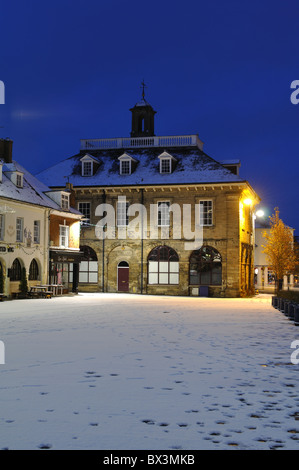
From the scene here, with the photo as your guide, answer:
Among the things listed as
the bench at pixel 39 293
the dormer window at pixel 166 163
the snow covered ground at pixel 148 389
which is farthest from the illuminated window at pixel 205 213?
the snow covered ground at pixel 148 389

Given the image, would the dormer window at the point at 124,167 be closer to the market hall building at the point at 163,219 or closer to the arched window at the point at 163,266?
the market hall building at the point at 163,219

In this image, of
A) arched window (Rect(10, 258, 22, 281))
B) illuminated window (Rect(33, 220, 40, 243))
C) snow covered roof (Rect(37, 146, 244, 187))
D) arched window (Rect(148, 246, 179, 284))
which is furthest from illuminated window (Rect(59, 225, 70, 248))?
arched window (Rect(148, 246, 179, 284))

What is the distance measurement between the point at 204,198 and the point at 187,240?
11.6 ft

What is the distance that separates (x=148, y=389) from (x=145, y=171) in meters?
36.2

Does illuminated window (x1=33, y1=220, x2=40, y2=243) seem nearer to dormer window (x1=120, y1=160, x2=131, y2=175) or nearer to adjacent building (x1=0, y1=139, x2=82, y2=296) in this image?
adjacent building (x1=0, y1=139, x2=82, y2=296)

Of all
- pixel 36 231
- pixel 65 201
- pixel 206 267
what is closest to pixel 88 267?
pixel 65 201

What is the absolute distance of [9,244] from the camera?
3222 cm

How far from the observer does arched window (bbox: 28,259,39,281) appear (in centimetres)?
3512

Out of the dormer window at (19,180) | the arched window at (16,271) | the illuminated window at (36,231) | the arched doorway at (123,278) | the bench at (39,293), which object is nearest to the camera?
the arched window at (16,271)

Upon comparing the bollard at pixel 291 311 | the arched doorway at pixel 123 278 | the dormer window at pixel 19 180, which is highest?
the dormer window at pixel 19 180

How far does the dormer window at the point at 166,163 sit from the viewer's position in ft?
140

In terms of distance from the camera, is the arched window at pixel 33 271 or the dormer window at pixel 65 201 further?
the dormer window at pixel 65 201

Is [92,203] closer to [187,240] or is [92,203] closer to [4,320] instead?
[187,240]

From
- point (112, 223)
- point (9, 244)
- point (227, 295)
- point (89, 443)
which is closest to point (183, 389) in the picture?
point (89, 443)
